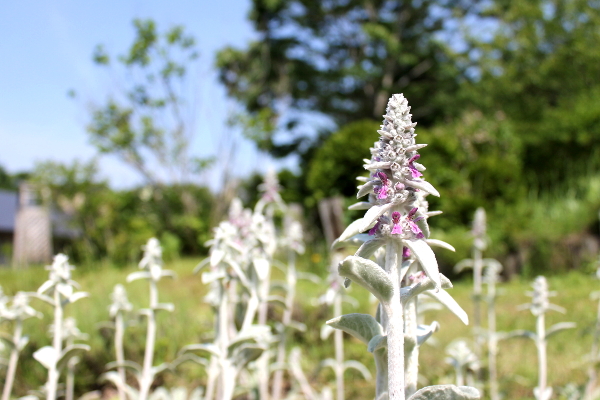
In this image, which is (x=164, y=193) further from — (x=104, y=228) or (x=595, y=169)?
(x=595, y=169)

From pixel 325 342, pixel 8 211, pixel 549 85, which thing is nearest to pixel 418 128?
pixel 549 85

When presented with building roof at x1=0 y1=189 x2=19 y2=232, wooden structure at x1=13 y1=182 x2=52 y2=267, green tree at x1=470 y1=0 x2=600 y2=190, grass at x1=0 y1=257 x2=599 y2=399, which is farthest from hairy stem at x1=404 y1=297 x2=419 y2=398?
building roof at x1=0 y1=189 x2=19 y2=232

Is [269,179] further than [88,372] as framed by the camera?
No

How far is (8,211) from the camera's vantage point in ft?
65.3

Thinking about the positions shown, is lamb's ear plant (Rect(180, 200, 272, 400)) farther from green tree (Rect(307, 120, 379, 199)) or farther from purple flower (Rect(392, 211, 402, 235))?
green tree (Rect(307, 120, 379, 199))

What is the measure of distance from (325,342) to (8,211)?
19354 millimetres

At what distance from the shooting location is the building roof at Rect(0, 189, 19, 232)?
18.6 metres

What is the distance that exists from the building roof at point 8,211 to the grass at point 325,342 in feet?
45.2

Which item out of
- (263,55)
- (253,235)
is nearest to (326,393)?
(253,235)

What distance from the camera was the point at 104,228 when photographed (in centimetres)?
1323

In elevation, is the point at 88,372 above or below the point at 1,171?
below

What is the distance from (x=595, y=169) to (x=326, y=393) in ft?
32.0

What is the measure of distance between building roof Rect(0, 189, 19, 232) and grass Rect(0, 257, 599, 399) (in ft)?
45.2

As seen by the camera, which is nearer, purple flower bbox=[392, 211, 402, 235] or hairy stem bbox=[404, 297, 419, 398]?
purple flower bbox=[392, 211, 402, 235]
